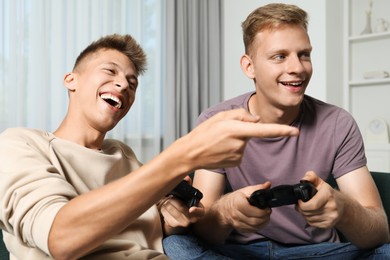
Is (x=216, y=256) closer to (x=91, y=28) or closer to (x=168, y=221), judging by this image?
(x=168, y=221)

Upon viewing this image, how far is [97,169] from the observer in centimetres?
125

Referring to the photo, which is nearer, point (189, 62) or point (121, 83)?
point (121, 83)

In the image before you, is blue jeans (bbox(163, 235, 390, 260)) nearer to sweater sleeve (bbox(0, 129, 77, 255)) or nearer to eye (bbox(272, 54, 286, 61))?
sweater sleeve (bbox(0, 129, 77, 255))

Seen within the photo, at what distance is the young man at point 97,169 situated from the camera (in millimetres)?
821

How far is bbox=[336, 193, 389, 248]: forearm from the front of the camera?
3.98 feet

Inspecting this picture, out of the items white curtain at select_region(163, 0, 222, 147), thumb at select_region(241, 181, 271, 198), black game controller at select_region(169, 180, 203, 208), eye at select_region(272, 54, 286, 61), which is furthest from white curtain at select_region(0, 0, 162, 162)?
thumb at select_region(241, 181, 271, 198)

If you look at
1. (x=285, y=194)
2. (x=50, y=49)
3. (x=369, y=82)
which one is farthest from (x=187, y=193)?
(x=369, y=82)

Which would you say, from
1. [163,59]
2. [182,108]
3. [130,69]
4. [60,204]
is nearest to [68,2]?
[163,59]

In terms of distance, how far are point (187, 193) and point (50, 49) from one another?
6.87 feet

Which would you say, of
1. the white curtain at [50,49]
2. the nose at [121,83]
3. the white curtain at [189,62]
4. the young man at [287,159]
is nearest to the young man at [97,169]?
the nose at [121,83]

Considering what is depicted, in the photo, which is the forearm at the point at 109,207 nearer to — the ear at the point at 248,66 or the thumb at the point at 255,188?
the thumb at the point at 255,188

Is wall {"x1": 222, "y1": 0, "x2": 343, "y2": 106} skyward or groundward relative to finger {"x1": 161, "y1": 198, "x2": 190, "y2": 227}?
skyward

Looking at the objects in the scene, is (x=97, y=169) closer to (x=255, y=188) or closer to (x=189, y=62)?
(x=255, y=188)

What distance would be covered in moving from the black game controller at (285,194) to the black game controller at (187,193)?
0.48 feet
